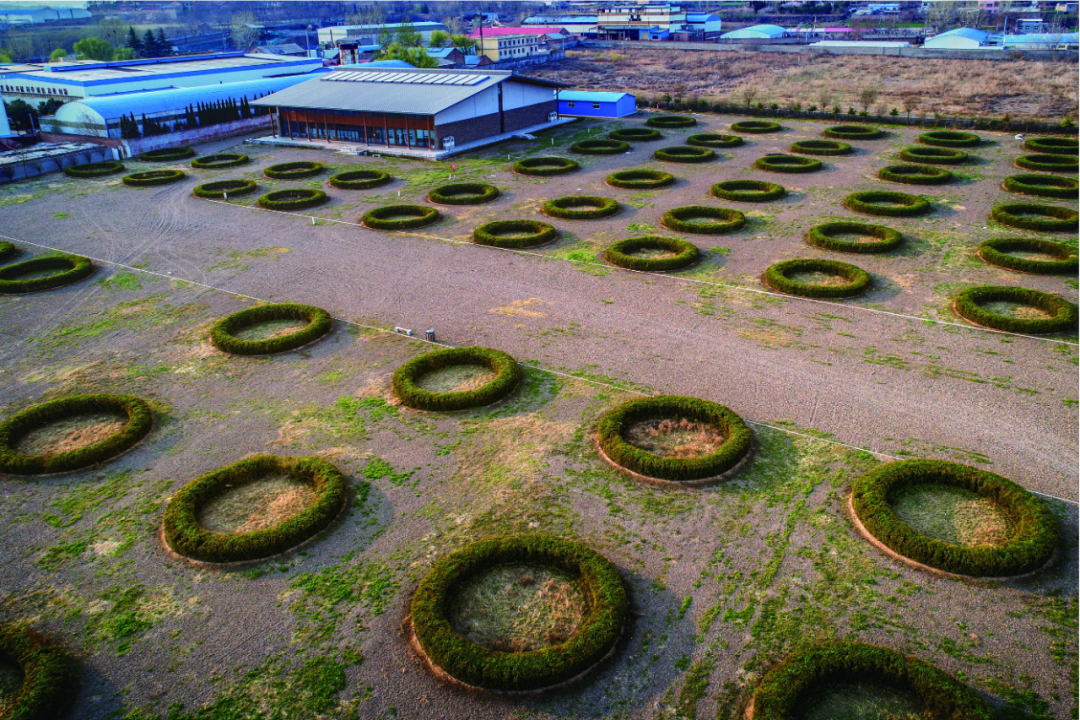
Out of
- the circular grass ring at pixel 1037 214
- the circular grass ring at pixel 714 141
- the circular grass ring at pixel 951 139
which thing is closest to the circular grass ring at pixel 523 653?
the circular grass ring at pixel 1037 214

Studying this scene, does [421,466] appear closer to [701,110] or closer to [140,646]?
[140,646]

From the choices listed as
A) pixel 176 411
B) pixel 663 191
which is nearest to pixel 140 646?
pixel 176 411

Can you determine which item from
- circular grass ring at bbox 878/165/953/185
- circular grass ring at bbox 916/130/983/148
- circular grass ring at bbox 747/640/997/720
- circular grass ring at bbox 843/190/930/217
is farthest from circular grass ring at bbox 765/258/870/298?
circular grass ring at bbox 916/130/983/148

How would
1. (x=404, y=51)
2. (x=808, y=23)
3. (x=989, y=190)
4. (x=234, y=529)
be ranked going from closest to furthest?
(x=234, y=529) < (x=989, y=190) < (x=404, y=51) < (x=808, y=23)

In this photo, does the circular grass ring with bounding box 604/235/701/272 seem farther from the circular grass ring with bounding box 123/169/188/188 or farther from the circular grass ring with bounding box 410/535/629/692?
the circular grass ring with bounding box 123/169/188/188

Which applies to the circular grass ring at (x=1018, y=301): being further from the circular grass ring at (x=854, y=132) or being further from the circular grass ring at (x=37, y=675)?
the circular grass ring at (x=854, y=132)

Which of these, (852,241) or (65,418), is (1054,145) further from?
(65,418)

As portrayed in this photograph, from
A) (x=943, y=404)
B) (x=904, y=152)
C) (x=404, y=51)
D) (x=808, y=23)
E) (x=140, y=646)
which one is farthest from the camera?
A: (x=808, y=23)
